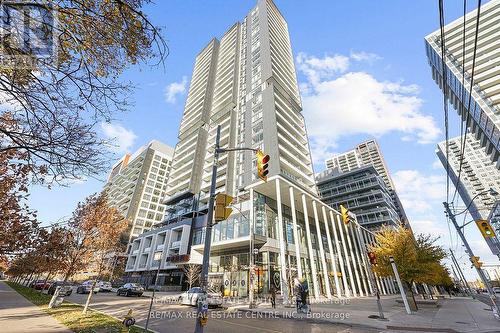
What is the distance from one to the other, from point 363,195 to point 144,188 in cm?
7619

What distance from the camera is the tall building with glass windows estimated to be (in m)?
32.0

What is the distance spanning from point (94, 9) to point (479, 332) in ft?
53.2

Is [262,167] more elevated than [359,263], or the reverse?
[359,263]

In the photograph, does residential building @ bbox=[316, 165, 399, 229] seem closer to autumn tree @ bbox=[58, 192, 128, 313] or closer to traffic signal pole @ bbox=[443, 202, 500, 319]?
traffic signal pole @ bbox=[443, 202, 500, 319]

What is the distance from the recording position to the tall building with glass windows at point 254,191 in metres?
32.0

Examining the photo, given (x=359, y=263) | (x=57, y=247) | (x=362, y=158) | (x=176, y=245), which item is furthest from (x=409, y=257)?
(x=362, y=158)

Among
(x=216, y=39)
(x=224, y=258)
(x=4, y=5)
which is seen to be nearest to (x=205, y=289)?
(x=4, y=5)

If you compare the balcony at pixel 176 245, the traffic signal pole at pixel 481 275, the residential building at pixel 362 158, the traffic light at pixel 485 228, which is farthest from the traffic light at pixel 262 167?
the residential building at pixel 362 158

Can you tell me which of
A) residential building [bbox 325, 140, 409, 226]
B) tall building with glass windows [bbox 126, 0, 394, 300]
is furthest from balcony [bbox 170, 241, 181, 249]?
residential building [bbox 325, 140, 409, 226]

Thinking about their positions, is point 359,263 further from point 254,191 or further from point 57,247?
point 57,247

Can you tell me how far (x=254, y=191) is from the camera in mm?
34656

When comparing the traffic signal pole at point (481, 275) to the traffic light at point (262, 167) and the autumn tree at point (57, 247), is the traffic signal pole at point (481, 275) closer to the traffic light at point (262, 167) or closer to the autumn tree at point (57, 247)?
the traffic light at point (262, 167)

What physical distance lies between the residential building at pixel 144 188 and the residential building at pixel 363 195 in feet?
198

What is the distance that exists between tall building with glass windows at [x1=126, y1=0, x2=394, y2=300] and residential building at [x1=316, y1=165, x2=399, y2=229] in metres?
18.3
